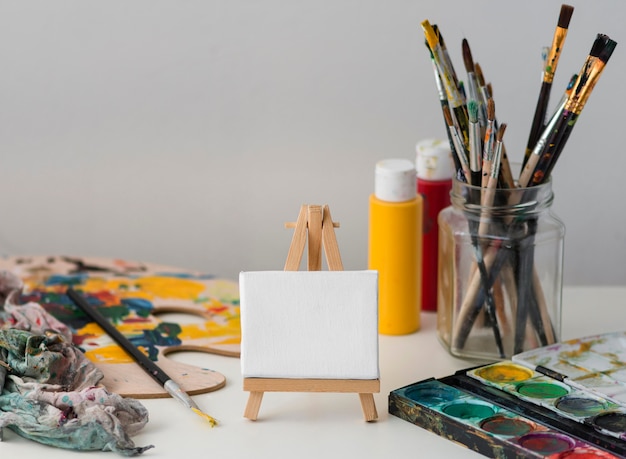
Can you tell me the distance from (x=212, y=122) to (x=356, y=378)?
2.33ft

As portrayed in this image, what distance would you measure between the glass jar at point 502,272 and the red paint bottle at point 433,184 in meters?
0.10

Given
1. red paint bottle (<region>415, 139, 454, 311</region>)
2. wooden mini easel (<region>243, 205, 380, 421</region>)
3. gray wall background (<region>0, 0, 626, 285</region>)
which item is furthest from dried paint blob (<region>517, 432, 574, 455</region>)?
gray wall background (<region>0, 0, 626, 285</region>)

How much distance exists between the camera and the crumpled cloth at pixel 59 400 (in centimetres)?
72

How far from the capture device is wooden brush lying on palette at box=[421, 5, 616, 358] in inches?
31.8

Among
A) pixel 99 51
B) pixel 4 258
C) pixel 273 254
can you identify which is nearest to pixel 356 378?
pixel 4 258

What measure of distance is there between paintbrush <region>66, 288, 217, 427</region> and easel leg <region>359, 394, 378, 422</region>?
0.12 meters

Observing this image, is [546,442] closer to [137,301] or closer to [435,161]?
[435,161]

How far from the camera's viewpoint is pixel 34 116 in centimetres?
139

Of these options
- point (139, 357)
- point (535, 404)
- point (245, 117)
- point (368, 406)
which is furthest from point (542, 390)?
point (245, 117)

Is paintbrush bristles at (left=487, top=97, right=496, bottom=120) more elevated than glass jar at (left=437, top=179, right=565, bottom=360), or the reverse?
paintbrush bristles at (left=487, top=97, right=496, bottom=120)

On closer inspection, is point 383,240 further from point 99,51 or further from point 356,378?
point 99,51

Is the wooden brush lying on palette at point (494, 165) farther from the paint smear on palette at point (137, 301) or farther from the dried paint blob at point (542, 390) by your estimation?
the paint smear on palette at point (137, 301)

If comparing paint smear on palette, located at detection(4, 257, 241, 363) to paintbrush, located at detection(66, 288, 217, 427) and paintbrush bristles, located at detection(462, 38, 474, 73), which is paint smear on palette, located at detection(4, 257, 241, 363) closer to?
paintbrush, located at detection(66, 288, 217, 427)

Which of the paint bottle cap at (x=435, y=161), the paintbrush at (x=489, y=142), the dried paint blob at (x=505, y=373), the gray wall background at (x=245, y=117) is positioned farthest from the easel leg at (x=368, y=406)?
the gray wall background at (x=245, y=117)
